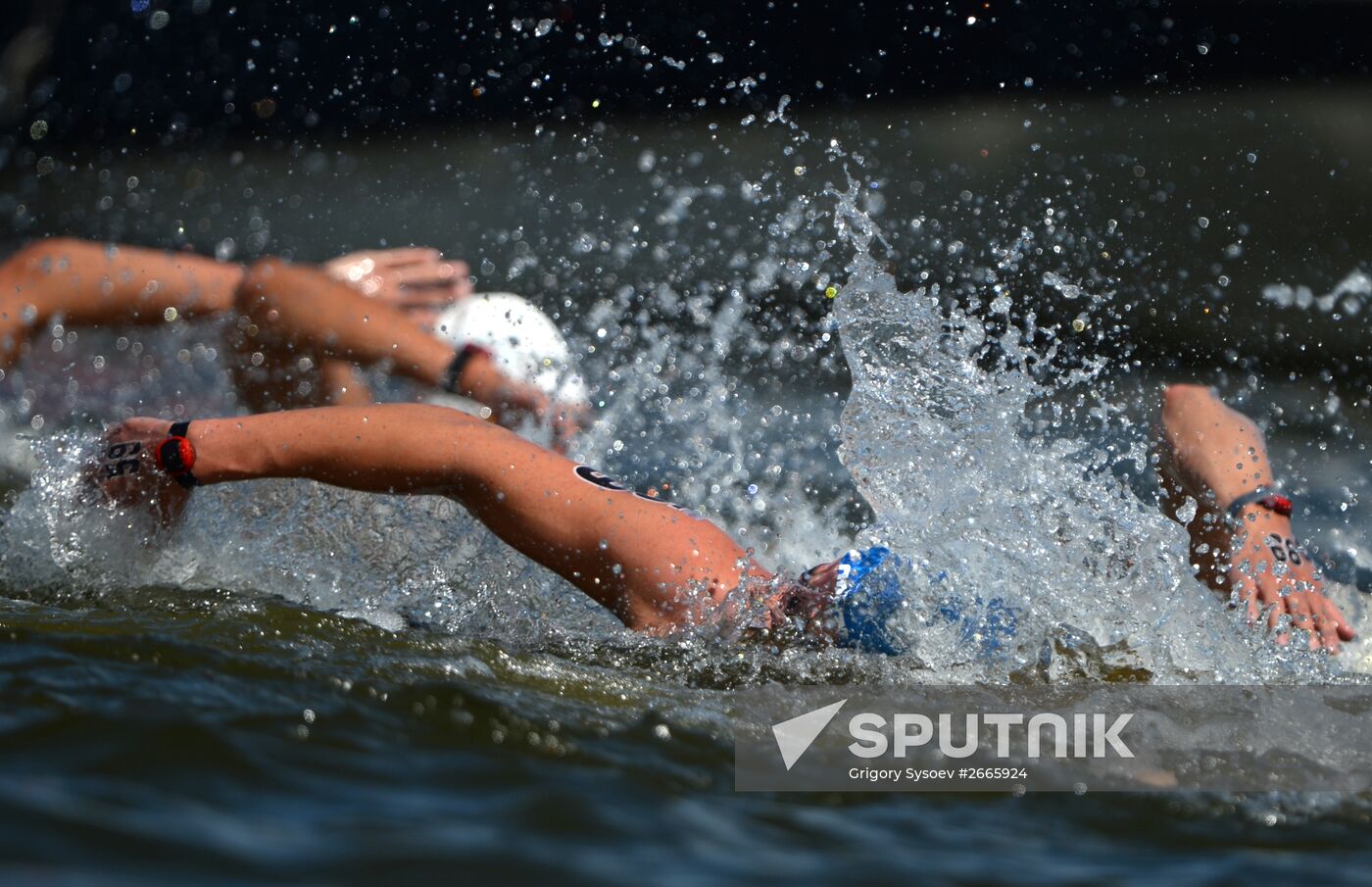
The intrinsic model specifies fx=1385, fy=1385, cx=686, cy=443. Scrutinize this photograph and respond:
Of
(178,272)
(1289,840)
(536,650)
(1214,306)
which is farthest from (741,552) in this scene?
(1214,306)

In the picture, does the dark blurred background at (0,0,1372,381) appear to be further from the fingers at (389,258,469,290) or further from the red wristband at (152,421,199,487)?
the red wristband at (152,421,199,487)

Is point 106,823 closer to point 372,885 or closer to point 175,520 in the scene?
point 372,885

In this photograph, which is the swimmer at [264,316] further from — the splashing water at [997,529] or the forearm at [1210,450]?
the forearm at [1210,450]

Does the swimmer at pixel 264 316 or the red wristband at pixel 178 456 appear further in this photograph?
the swimmer at pixel 264 316

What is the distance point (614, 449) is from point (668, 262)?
3246mm

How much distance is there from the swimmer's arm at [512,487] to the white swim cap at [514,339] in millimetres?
1729

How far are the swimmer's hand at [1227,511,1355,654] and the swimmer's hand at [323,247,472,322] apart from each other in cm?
279

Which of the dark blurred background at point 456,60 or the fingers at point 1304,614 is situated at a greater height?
the dark blurred background at point 456,60

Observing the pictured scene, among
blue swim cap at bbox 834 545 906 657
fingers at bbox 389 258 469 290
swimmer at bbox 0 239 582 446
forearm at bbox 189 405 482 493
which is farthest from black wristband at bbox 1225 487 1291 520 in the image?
fingers at bbox 389 258 469 290

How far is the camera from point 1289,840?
228 cm

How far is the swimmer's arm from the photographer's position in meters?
3.09

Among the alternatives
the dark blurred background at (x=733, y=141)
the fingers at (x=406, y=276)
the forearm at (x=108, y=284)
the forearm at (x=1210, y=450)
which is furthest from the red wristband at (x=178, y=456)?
the dark blurred background at (x=733, y=141)

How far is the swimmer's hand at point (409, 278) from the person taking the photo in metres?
4.76

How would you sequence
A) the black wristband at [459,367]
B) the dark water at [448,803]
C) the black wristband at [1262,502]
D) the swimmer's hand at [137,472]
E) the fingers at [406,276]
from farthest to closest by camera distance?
the fingers at [406,276], the black wristband at [459,367], the black wristband at [1262,502], the swimmer's hand at [137,472], the dark water at [448,803]
